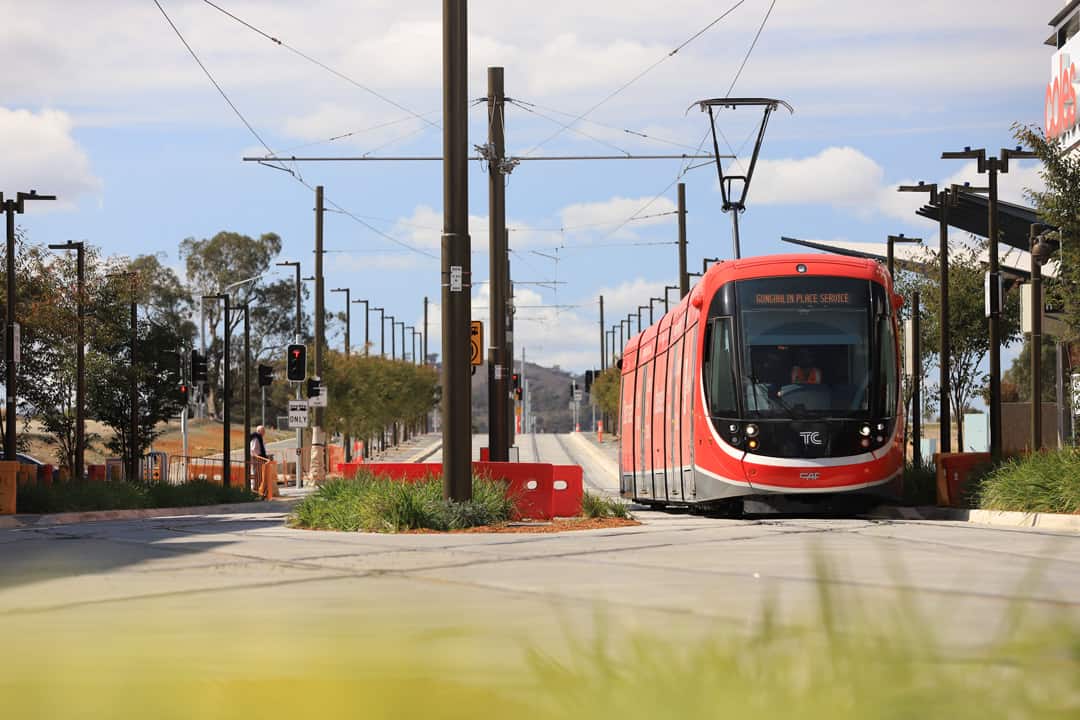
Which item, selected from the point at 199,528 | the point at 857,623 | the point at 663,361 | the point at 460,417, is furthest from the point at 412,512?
the point at 857,623

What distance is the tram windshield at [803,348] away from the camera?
20.4 meters

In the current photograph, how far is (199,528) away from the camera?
18750 mm

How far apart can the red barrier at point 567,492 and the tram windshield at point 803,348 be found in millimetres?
2213

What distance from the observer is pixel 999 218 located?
151ft

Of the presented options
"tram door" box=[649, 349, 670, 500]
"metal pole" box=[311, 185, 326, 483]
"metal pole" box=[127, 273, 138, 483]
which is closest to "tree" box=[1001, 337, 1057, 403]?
"metal pole" box=[311, 185, 326, 483]

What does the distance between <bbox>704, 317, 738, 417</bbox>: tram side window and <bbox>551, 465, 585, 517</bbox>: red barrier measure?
6.78 feet

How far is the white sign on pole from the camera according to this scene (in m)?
45.8

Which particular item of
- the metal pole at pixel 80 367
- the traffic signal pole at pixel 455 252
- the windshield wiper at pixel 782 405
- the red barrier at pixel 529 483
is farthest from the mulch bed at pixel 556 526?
the metal pole at pixel 80 367

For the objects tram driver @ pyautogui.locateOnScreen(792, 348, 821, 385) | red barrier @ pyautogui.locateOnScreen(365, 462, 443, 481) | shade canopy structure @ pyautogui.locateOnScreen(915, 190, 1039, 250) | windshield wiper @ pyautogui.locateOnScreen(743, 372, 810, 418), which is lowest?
red barrier @ pyautogui.locateOnScreen(365, 462, 443, 481)

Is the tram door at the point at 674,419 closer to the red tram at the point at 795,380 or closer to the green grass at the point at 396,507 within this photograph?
the red tram at the point at 795,380

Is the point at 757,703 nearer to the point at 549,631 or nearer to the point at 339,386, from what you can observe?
the point at 549,631

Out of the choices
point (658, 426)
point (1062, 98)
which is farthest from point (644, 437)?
point (1062, 98)

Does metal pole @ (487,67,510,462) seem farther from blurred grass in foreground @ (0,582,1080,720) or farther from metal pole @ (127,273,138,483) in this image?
blurred grass in foreground @ (0,582,1080,720)

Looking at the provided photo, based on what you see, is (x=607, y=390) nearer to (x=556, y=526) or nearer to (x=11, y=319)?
(x=11, y=319)
